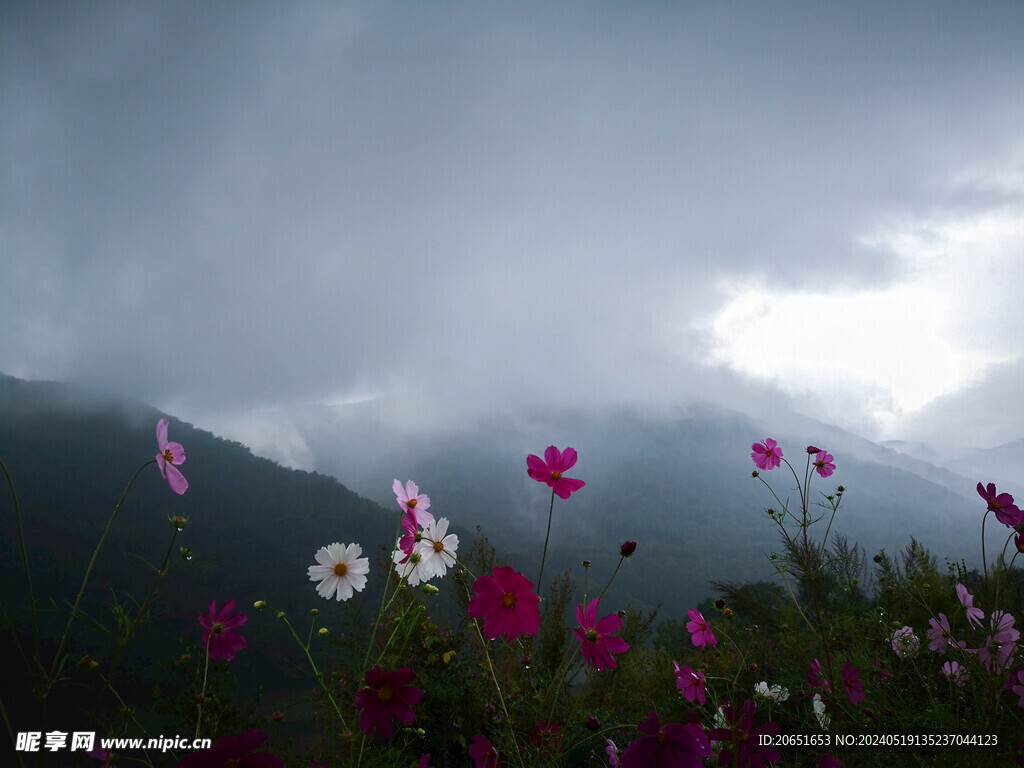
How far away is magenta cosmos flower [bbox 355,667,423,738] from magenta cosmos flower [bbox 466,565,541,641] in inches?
11.0

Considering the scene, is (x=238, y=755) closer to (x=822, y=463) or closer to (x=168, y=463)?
(x=168, y=463)

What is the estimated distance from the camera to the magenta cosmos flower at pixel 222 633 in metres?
→ 1.41

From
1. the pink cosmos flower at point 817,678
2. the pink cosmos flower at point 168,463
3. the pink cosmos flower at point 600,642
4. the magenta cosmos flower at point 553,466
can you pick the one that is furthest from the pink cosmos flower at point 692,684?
the pink cosmos flower at point 168,463

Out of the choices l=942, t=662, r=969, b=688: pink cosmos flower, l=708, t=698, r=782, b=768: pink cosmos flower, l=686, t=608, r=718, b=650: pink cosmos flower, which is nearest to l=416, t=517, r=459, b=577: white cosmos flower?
l=708, t=698, r=782, b=768: pink cosmos flower

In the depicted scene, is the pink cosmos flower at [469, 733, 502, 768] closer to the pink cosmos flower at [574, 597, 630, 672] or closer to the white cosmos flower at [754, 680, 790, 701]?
the pink cosmos flower at [574, 597, 630, 672]

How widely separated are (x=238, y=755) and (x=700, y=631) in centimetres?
188

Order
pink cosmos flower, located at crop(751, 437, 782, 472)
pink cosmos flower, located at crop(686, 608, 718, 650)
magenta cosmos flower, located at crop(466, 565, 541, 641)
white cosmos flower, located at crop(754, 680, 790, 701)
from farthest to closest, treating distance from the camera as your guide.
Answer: pink cosmos flower, located at crop(751, 437, 782, 472) < pink cosmos flower, located at crop(686, 608, 718, 650) < white cosmos flower, located at crop(754, 680, 790, 701) < magenta cosmos flower, located at crop(466, 565, 541, 641)

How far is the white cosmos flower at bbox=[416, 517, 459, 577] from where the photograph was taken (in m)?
1.44

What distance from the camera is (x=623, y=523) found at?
8025 cm

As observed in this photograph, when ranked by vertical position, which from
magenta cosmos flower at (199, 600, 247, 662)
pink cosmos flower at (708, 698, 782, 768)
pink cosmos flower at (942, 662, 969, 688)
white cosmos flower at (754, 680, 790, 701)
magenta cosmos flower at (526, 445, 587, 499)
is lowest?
white cosmos flower at (754, 680, 790, 701)

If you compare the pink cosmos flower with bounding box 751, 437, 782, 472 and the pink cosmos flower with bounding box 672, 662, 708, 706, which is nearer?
the pink cosmos flower with bounding box 672, 662, 708, 706

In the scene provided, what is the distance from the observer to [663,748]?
36.0 inches

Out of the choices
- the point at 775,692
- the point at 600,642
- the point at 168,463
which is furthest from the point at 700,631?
the point at 168,463

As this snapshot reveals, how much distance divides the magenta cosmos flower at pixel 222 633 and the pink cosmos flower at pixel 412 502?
0.58m
